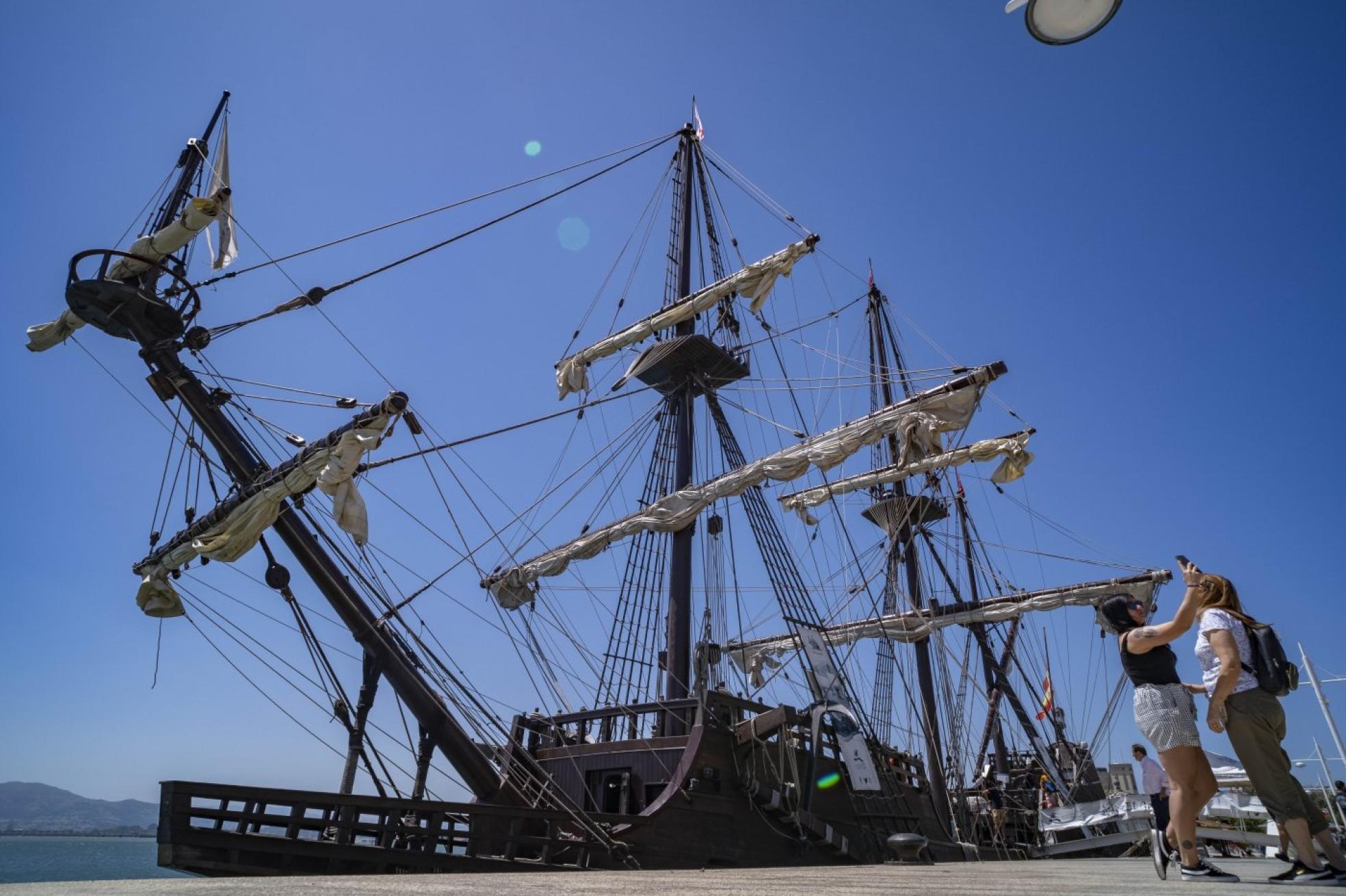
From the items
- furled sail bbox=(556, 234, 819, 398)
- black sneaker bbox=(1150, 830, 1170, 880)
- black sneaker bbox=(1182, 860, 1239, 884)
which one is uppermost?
furled sail bbox=(556, 234, 819, 398)

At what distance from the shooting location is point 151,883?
8.65ft

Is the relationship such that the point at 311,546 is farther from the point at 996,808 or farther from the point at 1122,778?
the point at 1122,778

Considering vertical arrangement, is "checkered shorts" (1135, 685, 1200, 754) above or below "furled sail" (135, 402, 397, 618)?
below

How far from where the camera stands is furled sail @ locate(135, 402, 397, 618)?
888 cm

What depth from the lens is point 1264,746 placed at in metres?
3.17

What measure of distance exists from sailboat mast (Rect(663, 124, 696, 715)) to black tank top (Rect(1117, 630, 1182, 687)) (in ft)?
28.6

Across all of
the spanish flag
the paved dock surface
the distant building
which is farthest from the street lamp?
the distant building

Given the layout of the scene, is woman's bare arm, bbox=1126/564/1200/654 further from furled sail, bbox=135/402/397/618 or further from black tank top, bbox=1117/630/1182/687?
furled sail, bbox=135/402/397/618

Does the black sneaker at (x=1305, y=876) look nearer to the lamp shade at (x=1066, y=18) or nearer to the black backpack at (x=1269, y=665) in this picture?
the black backpack at (x=1269, y=665)

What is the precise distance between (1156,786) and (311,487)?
9.27 meters

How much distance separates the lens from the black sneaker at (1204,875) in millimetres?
3049

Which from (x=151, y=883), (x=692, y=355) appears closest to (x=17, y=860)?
(x=692, y=355)

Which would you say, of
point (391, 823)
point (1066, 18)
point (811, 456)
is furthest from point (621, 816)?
point (811, 456)

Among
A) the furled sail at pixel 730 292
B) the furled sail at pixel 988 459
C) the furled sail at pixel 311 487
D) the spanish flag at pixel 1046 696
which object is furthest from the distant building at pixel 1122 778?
the furled sail at pixel 311 487
